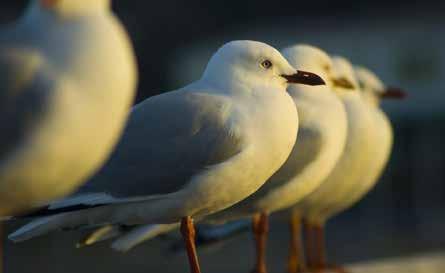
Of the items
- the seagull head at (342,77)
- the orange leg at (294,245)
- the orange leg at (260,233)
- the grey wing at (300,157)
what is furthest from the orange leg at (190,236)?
the seagull head at (342,77)

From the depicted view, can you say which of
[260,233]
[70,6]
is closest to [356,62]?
[260,233]

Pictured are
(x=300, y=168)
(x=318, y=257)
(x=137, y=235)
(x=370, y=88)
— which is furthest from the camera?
(x=370, y=88)

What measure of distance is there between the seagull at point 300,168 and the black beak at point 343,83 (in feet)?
1.81

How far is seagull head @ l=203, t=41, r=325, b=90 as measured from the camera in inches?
181

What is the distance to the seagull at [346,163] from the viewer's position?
5984 mm

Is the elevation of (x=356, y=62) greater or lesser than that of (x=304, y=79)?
lesser

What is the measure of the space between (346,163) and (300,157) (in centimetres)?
87

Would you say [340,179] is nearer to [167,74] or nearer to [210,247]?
[210,247]

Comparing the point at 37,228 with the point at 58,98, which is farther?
the point at 37,228

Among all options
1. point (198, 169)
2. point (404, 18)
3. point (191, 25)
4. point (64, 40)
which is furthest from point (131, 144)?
point (191, 25)

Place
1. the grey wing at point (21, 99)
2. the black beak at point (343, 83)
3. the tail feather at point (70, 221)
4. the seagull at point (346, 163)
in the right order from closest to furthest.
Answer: the grey wing at point (21, 99) → the tail feather at point (70, 221) → the seagull at point (346, 163) → the black beak at point (343, 83)

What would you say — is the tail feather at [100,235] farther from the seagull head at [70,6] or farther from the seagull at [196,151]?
the seagull head at [70,6]

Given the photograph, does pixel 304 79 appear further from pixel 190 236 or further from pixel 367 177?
pixel 367 177

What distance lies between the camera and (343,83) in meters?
6.18
